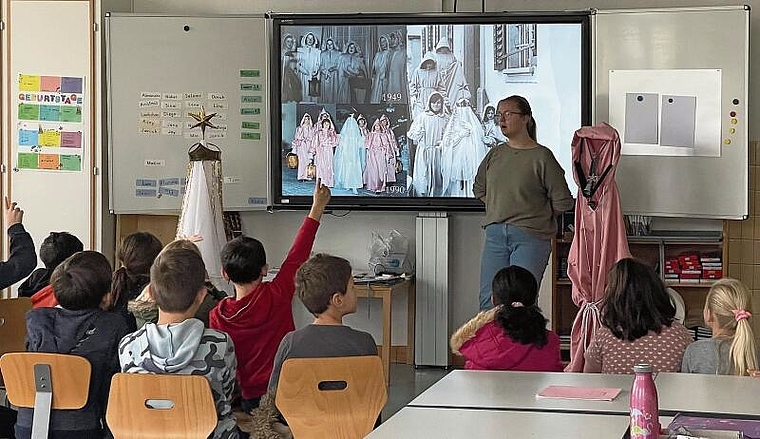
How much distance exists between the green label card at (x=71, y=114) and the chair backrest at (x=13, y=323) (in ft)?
8.94

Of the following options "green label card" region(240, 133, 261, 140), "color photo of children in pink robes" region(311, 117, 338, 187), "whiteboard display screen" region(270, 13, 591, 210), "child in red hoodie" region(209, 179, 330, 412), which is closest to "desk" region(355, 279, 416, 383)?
"whiteboard display screen" region(270, 13, 591, 210)

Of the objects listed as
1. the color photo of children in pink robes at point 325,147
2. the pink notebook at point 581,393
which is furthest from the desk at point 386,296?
the pink notebook at point 581,393

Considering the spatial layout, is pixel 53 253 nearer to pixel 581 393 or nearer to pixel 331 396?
pixel 331 396

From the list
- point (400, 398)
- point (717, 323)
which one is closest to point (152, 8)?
point (400, 398)

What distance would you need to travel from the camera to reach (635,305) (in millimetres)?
3768

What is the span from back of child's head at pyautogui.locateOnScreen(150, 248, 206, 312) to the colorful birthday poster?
369 centimetres

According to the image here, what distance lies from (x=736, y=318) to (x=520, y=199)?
2.21 meters

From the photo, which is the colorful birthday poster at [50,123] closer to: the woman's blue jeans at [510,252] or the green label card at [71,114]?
the green label card at [71,114]

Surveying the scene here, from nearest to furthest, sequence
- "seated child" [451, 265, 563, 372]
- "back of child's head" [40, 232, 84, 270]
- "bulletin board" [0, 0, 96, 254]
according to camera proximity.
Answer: "seated child" [451, 265, 563, 372] < "back of child's head" [40, 232, 84, 270] < "bulletin board" [0, 0, 96, 254]

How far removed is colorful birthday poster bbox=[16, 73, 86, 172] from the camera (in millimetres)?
6898

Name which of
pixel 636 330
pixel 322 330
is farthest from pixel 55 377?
pixel 636 330

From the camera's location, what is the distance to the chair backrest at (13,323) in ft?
14.3

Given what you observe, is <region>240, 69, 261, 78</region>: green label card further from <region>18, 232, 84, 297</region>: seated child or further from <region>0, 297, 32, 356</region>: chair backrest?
<region>0, 297, 32, 356</region>: chair backrest

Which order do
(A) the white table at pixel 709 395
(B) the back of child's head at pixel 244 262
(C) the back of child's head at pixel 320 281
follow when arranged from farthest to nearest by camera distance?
1. (B) the back of child's head at pixel 244 262
2. (C) the back of child's head at pixel 320 281
3. (A) the white table at pixel 709 395
